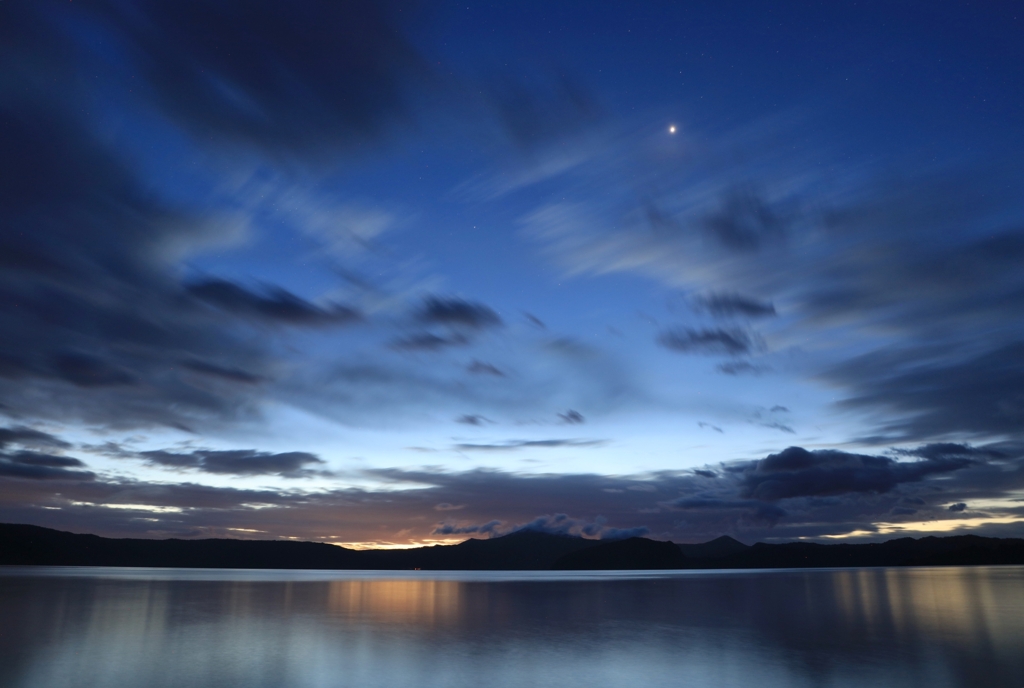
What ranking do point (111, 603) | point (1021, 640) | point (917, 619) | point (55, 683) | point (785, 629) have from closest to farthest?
point (55, 683), point (1021, 640), point (785, 629), point (917, 619), point (111, 603)

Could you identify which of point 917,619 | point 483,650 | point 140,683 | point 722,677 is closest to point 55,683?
point 140,683

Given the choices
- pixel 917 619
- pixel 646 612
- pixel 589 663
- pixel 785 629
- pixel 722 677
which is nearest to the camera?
pixel 722 677

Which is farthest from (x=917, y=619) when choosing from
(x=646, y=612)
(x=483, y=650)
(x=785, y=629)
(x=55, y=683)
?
(x=55, y=683)

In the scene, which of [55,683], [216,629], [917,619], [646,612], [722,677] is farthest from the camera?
[646,612]

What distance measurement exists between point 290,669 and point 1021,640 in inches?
1782

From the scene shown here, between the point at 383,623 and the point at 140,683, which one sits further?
the point at 383,623

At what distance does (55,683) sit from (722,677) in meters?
28.7

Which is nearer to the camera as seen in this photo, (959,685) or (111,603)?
(959,685)

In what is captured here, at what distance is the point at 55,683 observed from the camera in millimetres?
26531

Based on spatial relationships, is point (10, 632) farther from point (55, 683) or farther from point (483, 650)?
point (483, 650)

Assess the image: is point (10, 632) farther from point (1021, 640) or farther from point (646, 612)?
point (1021, 640)

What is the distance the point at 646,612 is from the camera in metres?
67.2

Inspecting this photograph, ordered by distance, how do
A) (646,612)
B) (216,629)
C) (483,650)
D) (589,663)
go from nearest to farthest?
(589,663)
(483,650)
(216,629)
(646,612)

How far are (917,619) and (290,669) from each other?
5617cm
